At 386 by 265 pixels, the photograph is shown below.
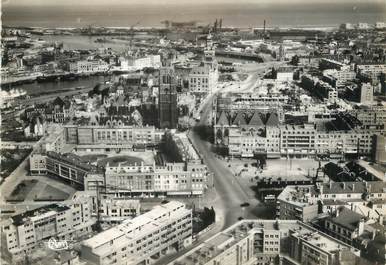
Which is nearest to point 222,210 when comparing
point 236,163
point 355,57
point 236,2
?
point 236,163

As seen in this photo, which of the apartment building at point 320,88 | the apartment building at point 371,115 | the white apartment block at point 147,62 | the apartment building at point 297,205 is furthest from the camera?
the apartment building at point 320,88

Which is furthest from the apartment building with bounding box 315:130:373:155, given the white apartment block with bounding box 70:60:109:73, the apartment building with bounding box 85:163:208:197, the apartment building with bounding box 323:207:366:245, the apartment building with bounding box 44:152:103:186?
the white apartment block with bounding box 70:60:109:73

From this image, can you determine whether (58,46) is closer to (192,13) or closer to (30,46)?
(30,46)

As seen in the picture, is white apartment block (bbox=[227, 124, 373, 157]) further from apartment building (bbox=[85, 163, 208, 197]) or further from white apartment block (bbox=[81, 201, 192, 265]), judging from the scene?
white apartment block (bbox=[81, 201, 192, 265])

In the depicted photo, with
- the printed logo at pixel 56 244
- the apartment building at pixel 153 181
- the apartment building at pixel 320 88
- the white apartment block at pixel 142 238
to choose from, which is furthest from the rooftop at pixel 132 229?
the apartment building at pixel 320 88

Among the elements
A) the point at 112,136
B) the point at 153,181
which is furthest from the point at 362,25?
the point at 112,136

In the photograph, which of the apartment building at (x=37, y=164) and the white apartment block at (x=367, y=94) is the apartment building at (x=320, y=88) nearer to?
the white apartment block at (x=367, y=94)
